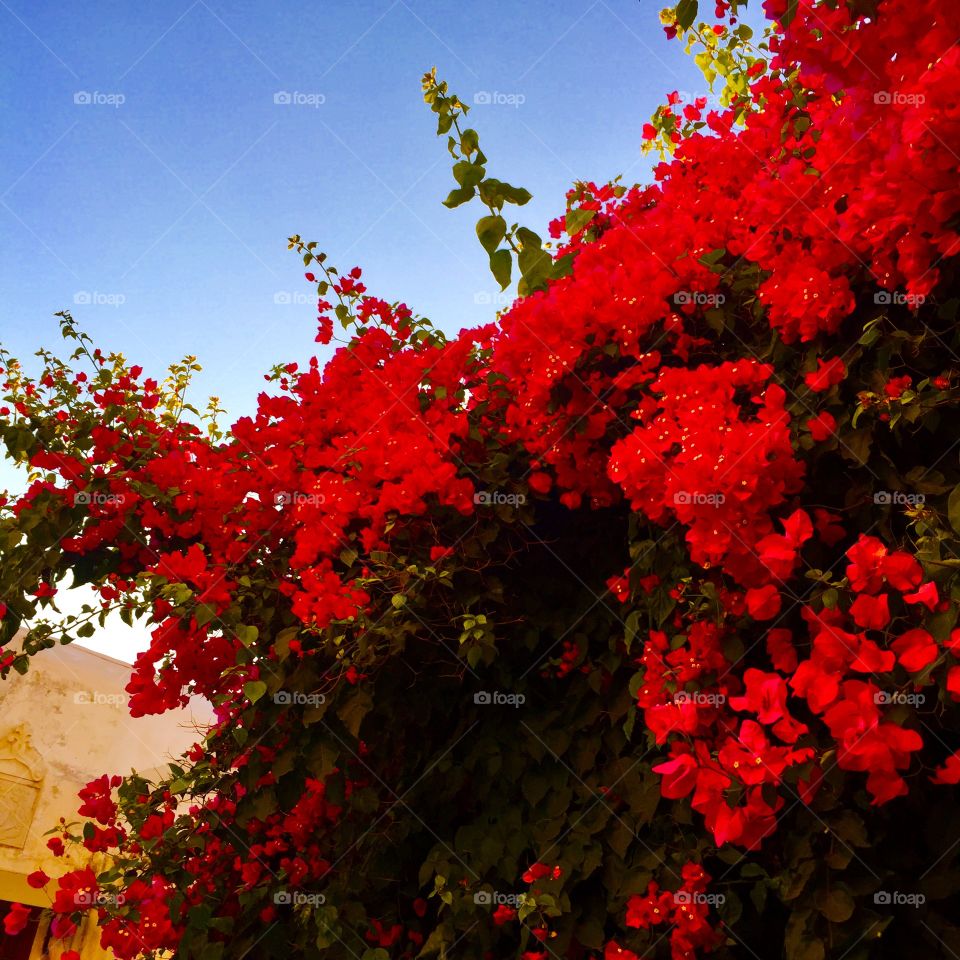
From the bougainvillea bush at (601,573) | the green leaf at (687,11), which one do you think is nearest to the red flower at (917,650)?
the bougainvillea bush at (601,573)

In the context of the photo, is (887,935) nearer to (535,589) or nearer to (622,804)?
(622,804)

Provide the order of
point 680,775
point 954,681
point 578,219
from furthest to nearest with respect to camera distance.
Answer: point 578,219 → point 680,775 → point 954,681

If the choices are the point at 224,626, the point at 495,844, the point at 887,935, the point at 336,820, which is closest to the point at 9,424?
the point at 224,626

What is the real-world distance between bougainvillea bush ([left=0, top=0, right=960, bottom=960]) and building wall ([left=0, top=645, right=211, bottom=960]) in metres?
4.57

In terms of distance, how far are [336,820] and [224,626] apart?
111 cm

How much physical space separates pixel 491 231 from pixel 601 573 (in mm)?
1079

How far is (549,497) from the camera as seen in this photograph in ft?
8.38

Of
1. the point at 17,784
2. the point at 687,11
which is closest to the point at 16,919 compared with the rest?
the point at 687,11

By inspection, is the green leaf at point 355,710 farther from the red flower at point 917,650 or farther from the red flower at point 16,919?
the red flower at point 16,919

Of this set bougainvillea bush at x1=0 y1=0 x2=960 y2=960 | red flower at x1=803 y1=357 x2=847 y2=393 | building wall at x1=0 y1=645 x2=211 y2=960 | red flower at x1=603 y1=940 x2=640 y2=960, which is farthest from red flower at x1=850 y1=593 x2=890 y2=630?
building wall at x1=0 y1=645 x2=211 y2=960

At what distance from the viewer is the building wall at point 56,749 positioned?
710cm

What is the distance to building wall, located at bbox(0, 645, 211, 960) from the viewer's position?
710cm

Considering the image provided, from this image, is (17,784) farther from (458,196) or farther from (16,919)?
(458,196)

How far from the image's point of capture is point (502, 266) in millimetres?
2318
